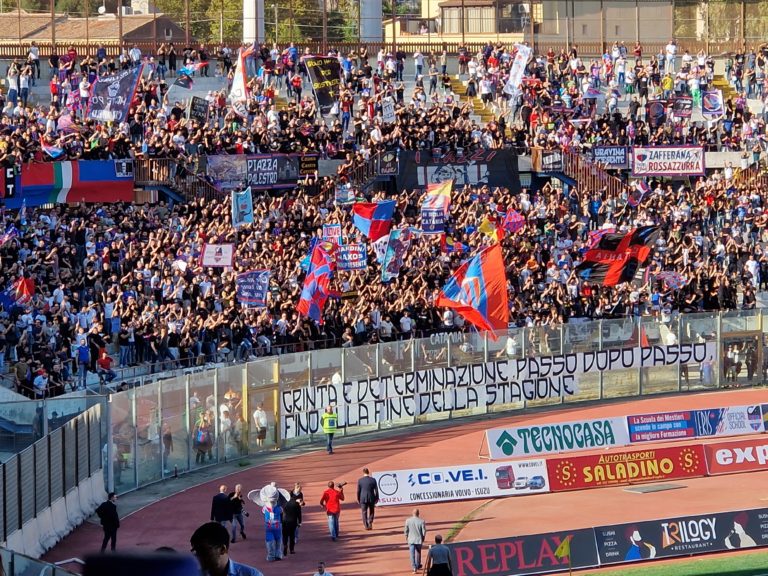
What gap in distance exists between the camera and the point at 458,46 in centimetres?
6369

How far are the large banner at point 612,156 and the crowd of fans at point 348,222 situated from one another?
2.74 ft

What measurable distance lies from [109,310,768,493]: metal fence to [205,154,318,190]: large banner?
12.0 m

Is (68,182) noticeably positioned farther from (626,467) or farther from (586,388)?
(626,467)

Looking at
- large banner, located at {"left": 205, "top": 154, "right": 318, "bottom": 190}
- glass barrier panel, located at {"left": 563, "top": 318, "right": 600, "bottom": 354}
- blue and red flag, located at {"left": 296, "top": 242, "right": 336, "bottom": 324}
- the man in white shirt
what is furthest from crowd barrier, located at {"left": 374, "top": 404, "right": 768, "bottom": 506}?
the man in white shirt

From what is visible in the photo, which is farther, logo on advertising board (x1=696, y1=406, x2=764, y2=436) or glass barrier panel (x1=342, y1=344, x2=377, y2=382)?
glass barrier panel (x1=342, y1=344, x2=377, y2=382)

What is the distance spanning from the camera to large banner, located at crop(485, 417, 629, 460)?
111ft

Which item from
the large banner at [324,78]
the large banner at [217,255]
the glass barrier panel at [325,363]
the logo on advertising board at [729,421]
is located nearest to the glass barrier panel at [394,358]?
the glass barrier panel at [325,363]

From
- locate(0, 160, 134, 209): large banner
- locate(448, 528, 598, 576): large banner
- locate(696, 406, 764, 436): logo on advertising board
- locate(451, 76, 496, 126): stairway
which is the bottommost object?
locate(696, 406, 764, 436): logo on advertising board

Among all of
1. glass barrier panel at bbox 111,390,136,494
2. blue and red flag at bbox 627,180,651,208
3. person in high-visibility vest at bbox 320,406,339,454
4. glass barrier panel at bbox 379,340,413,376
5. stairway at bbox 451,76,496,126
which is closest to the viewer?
glass barrier panel at bbox 111,390,136,494

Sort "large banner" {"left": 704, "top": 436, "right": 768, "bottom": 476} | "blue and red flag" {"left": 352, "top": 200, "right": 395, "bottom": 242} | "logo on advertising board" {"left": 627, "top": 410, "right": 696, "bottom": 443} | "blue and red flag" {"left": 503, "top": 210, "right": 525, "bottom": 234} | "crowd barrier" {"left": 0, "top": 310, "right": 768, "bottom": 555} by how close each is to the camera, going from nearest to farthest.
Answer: "crowd barrier" {"left": 0, "top": 310, "right": 768, "bottom": 555}
"large banner" {"left": 704, "top": 436, "right": 768, "bottom": 476}
"logo on advertising board" {"left": 627, "top": 410, "right": 696, "bottom": 443}
"blue and red flag" {"left": 352, "top": 200, "right": 395, "bottom": 242}
"blue and red flag" {"left": 503, "top": 210, "right": 525, "bottom": 234}

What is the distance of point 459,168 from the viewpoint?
53.0 metres

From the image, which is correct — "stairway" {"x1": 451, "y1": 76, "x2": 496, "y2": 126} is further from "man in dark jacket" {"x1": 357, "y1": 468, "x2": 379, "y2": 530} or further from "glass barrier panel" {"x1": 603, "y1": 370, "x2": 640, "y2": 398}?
"man in dark jacket" {"x1": 357, "y1": 468, "x2": 379, "y2": 530}

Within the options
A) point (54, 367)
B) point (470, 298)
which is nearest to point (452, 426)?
point (470, 298)

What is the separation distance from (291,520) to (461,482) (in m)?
5.38
